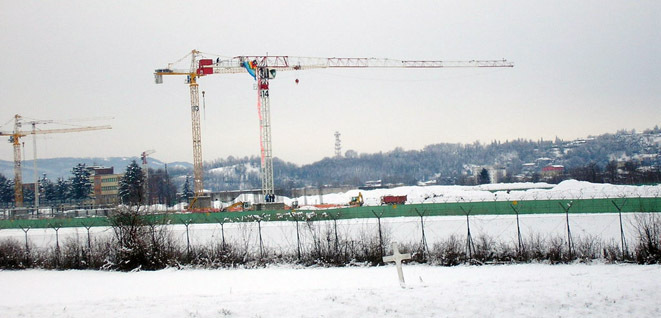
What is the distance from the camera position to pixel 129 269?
33406 millimetres

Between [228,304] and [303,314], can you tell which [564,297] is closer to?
[303,314]

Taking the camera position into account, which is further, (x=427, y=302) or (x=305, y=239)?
(x=305, y=239)

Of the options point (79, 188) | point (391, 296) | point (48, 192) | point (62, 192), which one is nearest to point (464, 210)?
point (391, 296)

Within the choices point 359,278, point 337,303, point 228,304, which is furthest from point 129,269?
point 337,303

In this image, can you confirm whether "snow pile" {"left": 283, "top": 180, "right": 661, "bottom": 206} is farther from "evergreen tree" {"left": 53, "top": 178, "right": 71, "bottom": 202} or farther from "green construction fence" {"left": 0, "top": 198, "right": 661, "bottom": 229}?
"evergreen tree" {"left": 53, "top": 178, "right": 71, "bottom": 202}

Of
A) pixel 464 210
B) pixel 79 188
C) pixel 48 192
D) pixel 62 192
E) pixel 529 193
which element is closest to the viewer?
pixel 464 210

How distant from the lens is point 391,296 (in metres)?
18.2

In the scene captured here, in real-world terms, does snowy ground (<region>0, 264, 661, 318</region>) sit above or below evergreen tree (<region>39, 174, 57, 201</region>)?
below

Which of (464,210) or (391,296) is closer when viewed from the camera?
(391,296)

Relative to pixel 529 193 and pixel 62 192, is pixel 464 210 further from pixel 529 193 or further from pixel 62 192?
pixel 62 192

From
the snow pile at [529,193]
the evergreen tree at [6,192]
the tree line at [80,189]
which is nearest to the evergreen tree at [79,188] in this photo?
the tree line at [80,189]

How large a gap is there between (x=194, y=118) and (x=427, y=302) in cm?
8760

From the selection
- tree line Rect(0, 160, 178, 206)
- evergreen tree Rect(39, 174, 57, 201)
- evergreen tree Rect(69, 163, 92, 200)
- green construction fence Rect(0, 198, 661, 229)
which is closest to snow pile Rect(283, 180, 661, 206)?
green construction fence Rect(0, 198, 661, 229)

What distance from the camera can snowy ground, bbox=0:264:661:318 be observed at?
16.2 meters
